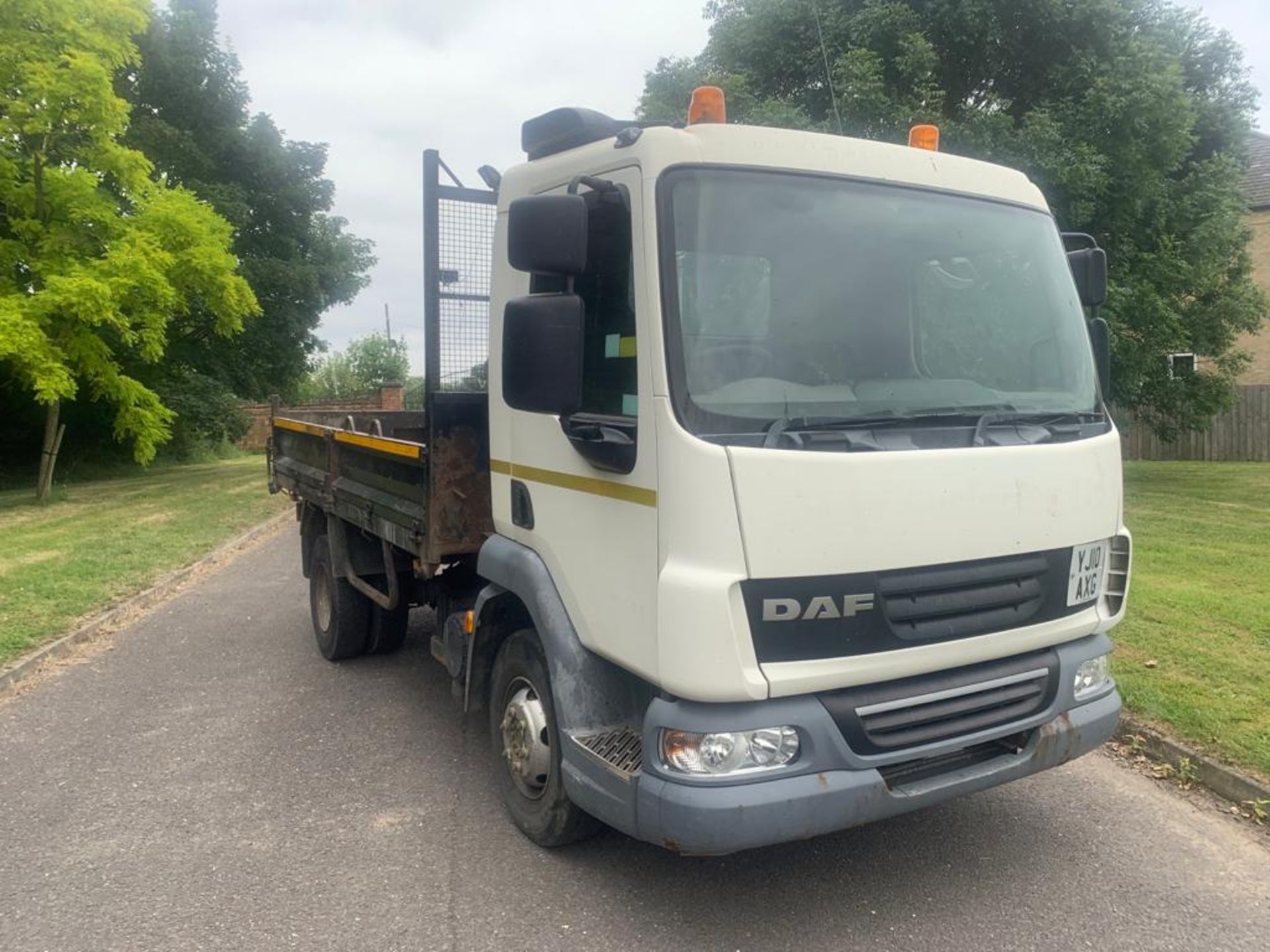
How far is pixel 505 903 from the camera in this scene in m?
3.31

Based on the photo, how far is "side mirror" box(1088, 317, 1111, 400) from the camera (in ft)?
12.2

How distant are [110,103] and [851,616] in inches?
614

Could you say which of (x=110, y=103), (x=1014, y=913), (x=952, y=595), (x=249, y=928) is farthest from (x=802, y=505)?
(x=110, y=103)

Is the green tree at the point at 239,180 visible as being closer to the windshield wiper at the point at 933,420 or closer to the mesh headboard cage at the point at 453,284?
the mesh headboard cage at the point at 453,284

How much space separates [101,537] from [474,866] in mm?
9610

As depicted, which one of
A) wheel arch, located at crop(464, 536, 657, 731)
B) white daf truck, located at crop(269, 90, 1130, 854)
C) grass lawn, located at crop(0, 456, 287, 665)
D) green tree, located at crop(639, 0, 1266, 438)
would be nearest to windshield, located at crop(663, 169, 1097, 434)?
white daf truck, located at crop(269, 90, 1130, 854)

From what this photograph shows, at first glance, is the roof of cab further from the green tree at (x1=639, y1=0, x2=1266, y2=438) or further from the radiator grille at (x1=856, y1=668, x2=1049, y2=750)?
the green tree at (x1=639, y1=0, x2=1266, y2=438)

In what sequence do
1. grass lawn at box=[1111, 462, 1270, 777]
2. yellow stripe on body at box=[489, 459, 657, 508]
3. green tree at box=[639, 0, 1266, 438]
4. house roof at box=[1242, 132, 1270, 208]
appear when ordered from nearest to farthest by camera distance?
yellow stripe on body at box=[489, 459, 657, 508] → grass lawn at box=[1111, 462, 1270, 777] → green tree at box=[639, 0, 1266, 438] → house roof at box=[1242, 132, 1270, 208]

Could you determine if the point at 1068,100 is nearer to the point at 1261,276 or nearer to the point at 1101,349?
the point at 1101,349

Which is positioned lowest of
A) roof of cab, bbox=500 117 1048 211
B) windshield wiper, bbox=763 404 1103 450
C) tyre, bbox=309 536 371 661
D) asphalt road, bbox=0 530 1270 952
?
asphalt road, bbox=0 530 1270 952


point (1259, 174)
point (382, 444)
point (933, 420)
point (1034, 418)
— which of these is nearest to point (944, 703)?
point (933, 420)

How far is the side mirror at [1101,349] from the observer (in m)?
3.71

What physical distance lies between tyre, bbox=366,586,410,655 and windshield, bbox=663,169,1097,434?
393 centimetres

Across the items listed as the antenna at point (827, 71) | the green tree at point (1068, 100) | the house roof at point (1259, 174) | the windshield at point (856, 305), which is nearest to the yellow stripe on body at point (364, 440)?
the windshield at point (856, 305)
